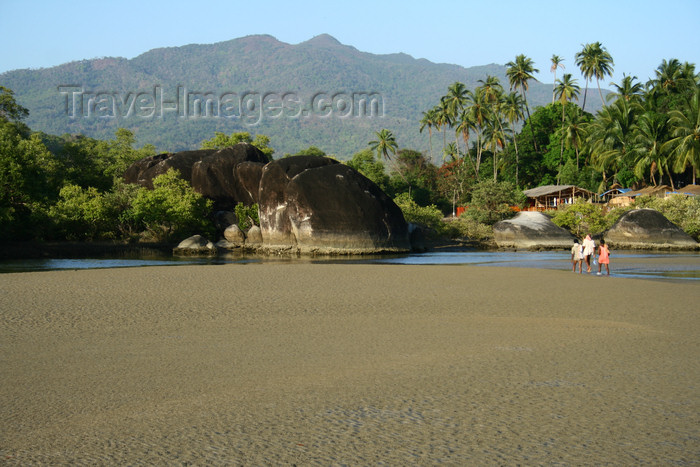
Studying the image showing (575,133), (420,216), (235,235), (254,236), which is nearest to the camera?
(254,236)

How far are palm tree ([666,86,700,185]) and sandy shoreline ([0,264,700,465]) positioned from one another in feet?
153

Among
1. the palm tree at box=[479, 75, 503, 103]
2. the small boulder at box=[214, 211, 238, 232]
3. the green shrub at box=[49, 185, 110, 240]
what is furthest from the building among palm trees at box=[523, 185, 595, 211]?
the green shrub at box=[49, 185, 110, 240]

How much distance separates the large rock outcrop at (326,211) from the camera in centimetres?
3884

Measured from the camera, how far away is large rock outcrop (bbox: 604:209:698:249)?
42031 mm

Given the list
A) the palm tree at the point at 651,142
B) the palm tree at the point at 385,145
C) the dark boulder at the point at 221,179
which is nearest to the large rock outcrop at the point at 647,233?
the palm tree at the point at 651,142

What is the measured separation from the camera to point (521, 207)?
66188 mm

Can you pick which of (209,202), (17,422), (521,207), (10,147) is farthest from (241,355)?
(521,207)

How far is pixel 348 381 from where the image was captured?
6797 mm

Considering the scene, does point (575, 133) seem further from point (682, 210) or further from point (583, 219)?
point (682, 210)

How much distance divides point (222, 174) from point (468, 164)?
39818 millimetres

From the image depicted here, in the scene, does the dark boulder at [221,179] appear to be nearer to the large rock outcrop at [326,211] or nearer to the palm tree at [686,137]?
the large rock outcrop at [326,211]

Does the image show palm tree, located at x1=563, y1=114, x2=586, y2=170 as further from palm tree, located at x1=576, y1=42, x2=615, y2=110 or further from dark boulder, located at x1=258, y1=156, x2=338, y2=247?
dark boulder, located at x1=258, y1=156, x2=338, y2=247

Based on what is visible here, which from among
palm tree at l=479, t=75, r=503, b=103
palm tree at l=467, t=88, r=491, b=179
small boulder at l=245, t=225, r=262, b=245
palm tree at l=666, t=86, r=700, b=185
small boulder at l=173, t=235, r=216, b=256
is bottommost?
small boulder at l=173, t=235, r=216, b=256

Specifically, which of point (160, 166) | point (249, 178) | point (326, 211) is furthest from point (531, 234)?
point (160, 166)
